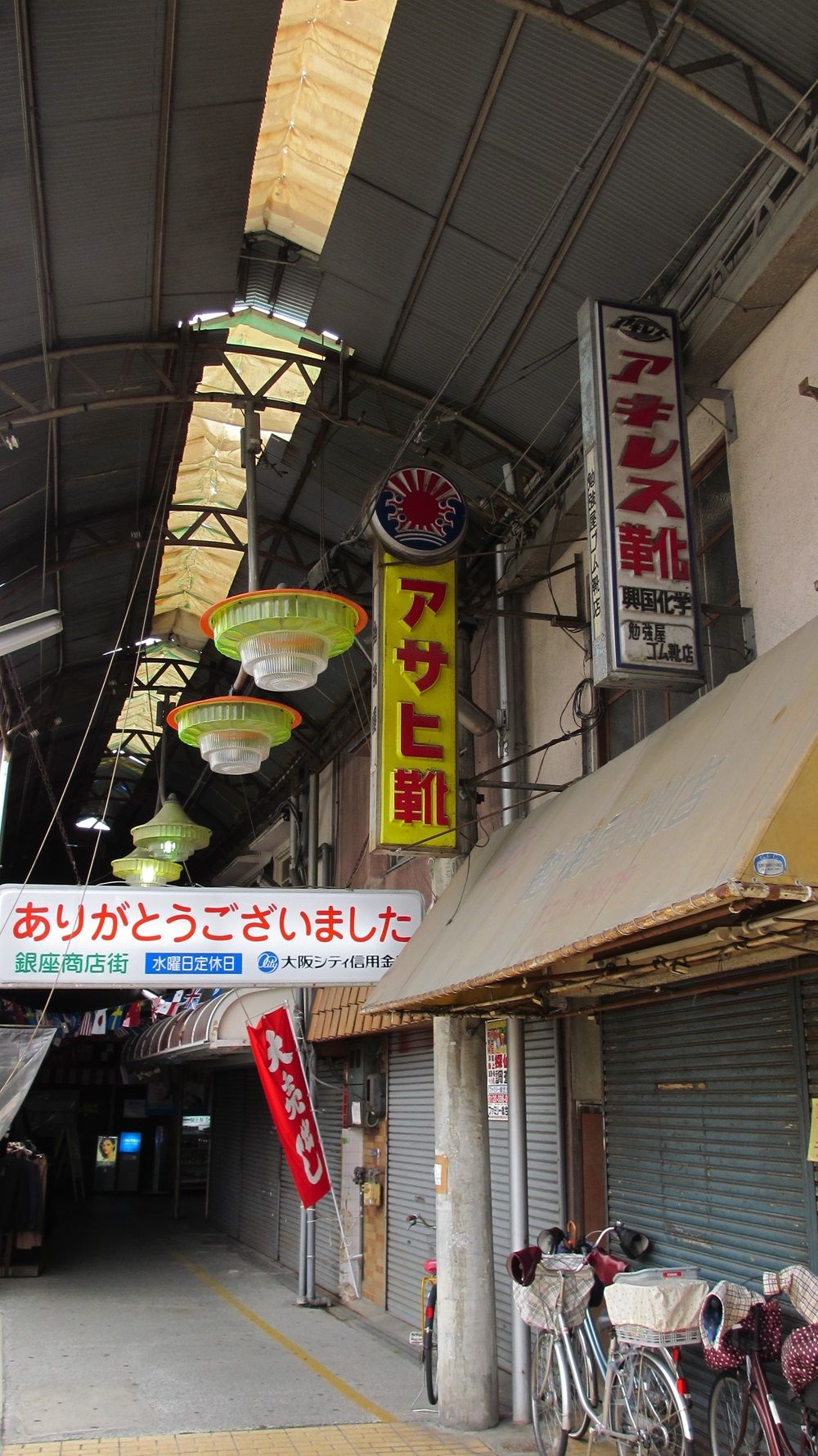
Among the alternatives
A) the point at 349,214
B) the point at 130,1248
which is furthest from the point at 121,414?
the point at 130,1248

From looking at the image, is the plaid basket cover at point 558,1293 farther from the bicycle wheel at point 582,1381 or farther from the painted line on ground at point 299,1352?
the painted line on ground at point 299,1352

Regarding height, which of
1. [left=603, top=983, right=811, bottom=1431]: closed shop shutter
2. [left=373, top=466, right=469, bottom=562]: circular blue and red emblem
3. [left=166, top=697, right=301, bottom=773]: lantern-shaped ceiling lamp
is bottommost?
[left=603, top=983, right=811, bottom=1431]: closed shop shutter

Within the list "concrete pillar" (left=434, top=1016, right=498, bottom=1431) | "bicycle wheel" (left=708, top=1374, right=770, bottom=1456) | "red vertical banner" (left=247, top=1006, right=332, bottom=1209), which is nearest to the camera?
"bicycle wheel" (left=708, top=1374, right=770, bottom=1456)

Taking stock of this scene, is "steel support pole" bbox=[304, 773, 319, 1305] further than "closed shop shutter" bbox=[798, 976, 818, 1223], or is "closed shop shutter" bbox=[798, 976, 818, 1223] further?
"steel support pole" bbox=[304, 773, 319, 1305]

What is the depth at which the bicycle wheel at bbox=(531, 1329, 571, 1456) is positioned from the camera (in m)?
7.06

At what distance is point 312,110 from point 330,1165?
13.1 metres

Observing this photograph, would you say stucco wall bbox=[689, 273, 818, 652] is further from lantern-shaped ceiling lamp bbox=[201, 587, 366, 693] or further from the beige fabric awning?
lantern-shaped ceiling lamp bbox=[201, 587, 366, 693]

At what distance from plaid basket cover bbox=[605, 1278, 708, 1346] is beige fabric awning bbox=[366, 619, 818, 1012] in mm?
1645

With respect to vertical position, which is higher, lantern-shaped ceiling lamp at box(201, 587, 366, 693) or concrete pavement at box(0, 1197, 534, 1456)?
lantern-shaped ceiling lamp at box(201, 587, 366, 693)

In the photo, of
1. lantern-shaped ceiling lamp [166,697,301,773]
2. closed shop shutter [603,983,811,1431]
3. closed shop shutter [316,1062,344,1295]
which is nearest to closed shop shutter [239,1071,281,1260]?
closed shop shutter [316,1062,344,1295]

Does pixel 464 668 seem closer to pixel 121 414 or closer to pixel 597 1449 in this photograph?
pixel 121 414

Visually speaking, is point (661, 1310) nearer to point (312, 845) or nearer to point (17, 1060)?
point (17, 1060)

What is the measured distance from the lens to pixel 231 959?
376 inches

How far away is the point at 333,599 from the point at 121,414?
14.9 ft
